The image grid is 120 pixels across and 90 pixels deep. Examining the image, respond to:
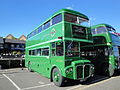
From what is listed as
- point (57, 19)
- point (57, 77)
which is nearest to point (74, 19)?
point (57, 19)

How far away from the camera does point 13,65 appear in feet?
58.0

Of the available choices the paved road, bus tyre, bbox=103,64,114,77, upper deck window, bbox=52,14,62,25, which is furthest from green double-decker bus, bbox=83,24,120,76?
upper deck window, bbox=52,14,62,25

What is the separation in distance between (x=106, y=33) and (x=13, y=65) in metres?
13.2

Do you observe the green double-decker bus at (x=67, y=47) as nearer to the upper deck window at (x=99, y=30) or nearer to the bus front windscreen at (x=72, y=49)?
the bus front windscreen at (x=72, y=49)

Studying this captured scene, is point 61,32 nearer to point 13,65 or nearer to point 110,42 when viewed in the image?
point 110,42

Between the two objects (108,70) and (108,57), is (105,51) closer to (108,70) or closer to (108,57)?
(108,57)

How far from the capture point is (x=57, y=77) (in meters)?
7.16

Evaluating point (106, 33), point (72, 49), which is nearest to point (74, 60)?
point (72, 49)

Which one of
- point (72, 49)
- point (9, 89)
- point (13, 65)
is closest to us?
point (9, 89)

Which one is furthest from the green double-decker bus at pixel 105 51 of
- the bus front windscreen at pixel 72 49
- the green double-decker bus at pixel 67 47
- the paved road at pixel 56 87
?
the bus front windscreen at pixel 72 49

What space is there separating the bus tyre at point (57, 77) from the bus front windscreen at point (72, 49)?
3.87 ft

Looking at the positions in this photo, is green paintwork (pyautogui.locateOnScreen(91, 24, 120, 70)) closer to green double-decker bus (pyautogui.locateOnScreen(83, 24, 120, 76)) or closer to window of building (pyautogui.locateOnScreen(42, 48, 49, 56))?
green double-decker bus (pyautogui.locateOnScreen(83, 24, 120, 76))

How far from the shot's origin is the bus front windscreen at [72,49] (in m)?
6.95

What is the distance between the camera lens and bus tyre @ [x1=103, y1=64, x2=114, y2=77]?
9595 mm
